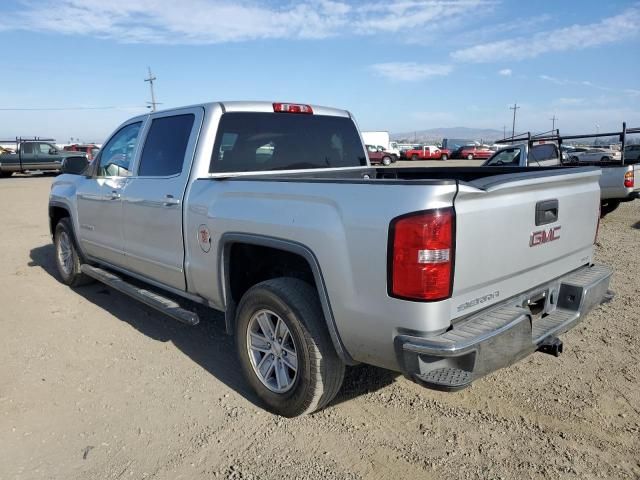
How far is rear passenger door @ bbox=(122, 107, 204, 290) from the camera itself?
3.99m

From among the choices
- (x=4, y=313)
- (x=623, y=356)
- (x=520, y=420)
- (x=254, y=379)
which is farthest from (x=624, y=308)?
(x=4, y=313)

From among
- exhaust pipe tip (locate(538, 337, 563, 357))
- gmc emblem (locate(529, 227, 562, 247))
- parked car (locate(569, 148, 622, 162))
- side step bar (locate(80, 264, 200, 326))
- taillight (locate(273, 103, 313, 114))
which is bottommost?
side step bar (locate(80, 264, 200, 326))

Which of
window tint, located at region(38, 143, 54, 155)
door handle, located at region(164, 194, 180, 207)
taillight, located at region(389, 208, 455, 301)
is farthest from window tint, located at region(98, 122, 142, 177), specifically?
window tint, located at region(38, 143, 54, 155)

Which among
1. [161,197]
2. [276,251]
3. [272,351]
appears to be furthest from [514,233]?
[161,197]

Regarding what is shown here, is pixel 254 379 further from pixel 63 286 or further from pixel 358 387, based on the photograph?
pixel 63 286

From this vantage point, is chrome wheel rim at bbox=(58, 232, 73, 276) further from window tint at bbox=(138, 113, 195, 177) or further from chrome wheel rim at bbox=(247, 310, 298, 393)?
chrome wheel rim at bbox=(247, 310, 298, 393)

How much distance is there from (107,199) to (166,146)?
111 cm

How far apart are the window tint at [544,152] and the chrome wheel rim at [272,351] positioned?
33.2 feet

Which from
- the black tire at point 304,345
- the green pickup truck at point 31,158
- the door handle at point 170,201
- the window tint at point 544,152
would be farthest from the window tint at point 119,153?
the green pickup truck at point 31,158

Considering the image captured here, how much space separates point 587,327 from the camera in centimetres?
461

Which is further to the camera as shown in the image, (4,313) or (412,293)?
(4,313)

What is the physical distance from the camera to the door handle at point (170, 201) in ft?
12.9

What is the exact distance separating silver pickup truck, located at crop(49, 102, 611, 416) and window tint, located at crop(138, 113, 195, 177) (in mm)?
17

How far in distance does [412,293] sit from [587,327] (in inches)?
113
